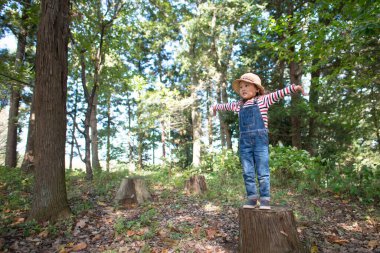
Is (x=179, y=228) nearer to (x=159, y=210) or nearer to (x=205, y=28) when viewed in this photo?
(x=159, y=210)

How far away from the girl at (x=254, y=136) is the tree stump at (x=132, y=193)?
3.66m

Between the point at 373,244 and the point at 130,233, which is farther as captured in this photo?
the point at 130,233

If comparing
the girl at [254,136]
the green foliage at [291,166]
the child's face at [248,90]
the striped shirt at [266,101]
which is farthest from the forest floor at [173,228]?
the child's face at [248,90]

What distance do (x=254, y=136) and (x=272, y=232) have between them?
141 cm

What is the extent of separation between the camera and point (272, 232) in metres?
3.85

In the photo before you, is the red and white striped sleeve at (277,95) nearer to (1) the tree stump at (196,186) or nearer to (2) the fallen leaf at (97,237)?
(2) the fallen leaf at (97,237)

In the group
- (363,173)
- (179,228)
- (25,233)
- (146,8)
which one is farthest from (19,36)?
(363,173)

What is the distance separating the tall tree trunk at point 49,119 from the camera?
5.50 m

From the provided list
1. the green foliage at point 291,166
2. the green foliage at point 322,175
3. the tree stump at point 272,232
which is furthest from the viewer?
the green foliage at point 291,166

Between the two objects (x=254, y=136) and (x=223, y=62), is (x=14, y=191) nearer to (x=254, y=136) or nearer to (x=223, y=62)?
(x=254, y=136)

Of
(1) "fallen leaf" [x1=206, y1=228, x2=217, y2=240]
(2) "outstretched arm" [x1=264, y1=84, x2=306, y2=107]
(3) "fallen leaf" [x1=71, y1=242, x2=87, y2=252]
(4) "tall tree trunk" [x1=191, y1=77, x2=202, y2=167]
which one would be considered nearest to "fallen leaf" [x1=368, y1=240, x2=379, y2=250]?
(1) "fallen leaf" [x1=206, y1=228, x2=217, y2=240]

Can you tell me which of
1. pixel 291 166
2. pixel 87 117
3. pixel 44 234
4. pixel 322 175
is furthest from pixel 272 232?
pixel 87 117

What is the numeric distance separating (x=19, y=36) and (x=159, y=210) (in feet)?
38.1

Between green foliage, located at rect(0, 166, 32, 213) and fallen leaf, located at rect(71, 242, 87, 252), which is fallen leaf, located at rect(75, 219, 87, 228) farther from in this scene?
green foliage, located at rect(0, 166, 32, 213)
